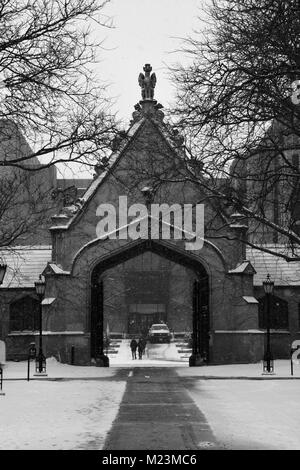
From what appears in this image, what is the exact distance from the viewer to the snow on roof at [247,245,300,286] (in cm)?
4178

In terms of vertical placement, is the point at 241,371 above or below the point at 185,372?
above

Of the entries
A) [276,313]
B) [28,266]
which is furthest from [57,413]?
[28,266]

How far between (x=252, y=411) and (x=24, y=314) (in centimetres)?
2562

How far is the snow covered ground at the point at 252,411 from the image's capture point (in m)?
13.2

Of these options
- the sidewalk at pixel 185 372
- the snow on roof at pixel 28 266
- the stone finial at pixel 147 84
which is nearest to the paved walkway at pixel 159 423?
the sidewalk at pixel 185 372

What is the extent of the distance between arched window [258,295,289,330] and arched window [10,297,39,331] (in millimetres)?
11688

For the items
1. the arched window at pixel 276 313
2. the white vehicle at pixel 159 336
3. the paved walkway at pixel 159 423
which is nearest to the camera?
the paved walkway at pixel 159 423

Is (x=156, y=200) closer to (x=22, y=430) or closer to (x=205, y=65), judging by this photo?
(x=205, y=65)

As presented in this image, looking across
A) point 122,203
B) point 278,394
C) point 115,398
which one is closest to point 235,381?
point 278,394

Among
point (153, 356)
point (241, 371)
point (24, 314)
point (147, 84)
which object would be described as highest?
point (147, 84)

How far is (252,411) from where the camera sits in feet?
57.4

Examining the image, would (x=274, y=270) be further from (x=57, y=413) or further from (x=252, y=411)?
(x=57, y=413)

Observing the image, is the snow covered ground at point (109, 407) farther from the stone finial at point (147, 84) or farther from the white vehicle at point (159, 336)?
the white vehicle at point (159, 336)

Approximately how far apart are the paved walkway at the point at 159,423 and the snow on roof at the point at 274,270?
58.0 feet
